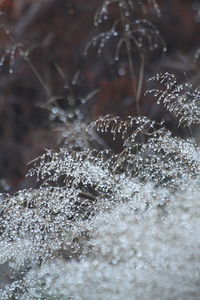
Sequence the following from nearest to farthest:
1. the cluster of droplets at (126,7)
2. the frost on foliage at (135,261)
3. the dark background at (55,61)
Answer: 1. the frost on foliage at (135,261)
2. the cluster of droplets at (126,7)
3. the dark background at (55,61)

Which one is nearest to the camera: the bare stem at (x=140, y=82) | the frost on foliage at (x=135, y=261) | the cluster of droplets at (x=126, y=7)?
the frost on foliage at (x=135, y=261)

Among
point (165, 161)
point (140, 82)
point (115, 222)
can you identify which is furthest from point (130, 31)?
point (115, 222)

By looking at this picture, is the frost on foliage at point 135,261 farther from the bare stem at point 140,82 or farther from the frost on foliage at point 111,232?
the bare stem at point 140,82

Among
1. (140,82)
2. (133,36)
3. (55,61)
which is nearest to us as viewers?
(140,82)

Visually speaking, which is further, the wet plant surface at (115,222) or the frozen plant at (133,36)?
the frozen plant at (133,36)

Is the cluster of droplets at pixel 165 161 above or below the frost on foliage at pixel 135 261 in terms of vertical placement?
above

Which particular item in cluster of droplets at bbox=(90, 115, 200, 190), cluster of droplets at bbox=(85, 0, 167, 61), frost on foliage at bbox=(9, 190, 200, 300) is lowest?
frost on foliage at bbox=(9, 190, 200, 300)

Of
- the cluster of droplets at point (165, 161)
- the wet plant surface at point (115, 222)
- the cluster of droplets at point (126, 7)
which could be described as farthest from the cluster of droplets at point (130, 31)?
the cluster of droplets at point (165, 161)

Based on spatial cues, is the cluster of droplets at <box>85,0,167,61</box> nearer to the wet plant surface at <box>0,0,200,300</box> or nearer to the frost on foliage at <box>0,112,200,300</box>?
the wet plant surface at <box>0,0,200,300</box>

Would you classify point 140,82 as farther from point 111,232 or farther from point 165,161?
point 111,232

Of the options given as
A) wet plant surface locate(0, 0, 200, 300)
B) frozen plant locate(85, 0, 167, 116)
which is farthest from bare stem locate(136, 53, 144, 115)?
wet plant surface locate(0, 0, 200, 300)

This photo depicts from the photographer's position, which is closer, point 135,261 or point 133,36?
point 135,261

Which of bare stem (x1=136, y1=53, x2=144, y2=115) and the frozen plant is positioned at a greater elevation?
the frozen plant
